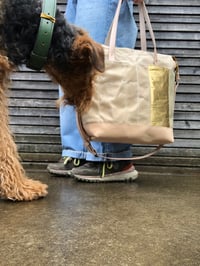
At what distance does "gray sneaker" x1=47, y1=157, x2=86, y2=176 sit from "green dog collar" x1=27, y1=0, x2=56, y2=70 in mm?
1050

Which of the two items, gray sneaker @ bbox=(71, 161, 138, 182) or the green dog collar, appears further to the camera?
gray sneaker @ bbox=(71, 161, 138, 182)

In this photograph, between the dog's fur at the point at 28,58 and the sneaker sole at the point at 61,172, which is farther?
the sneaker sole at the point at 61,172

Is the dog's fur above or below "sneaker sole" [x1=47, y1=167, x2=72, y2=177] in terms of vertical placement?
above

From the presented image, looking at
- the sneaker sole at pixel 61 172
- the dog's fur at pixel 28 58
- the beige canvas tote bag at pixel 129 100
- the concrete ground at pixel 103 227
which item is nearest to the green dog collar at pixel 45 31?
the dog's fur at pixel 28 58

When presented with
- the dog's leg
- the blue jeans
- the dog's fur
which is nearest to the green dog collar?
the dog's fur

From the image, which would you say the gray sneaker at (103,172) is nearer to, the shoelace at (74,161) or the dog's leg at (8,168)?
the shoelace at (74,161)

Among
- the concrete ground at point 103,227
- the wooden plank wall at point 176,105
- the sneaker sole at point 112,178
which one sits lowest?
the concrete ground at point 103,227

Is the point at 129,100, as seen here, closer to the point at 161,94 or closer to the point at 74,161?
the point at 161,94

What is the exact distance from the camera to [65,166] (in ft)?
9.94

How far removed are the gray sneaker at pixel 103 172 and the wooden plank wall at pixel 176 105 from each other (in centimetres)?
64

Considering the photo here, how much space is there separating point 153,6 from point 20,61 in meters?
1.64

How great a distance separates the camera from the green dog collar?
2.03 meters

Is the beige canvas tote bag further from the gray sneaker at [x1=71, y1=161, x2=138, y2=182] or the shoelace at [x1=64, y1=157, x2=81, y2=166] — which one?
the shoelace at [x1=64, y1=157, x2=81, y2=166]

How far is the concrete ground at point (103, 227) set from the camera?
1444mm
